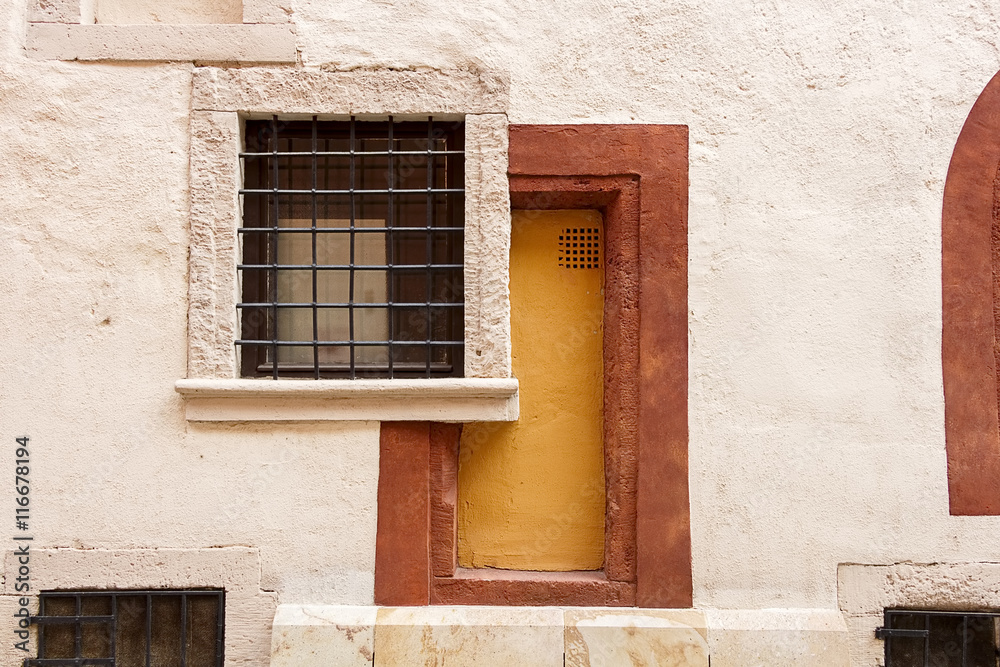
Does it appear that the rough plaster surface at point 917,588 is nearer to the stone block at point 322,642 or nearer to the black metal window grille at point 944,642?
the black metal window grille at point 944,642

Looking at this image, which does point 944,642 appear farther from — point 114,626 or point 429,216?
point 114,626

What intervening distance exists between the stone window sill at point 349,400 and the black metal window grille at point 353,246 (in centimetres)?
12

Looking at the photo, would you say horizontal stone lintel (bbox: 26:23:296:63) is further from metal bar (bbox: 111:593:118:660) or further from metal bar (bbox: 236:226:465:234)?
metal bar (bbox: 111:593:118:660)

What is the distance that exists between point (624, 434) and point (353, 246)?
1.31m

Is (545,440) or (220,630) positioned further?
(545,440)

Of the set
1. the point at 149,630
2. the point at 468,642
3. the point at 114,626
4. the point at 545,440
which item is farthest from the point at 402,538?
the point at 114,626

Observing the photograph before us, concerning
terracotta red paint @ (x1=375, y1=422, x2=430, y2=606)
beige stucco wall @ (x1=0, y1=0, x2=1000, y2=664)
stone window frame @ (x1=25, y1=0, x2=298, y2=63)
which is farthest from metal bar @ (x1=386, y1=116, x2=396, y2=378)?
stone window frame @ (x1=25, y1=0, x2=298, y2=63)

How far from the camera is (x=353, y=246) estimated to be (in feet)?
7.83

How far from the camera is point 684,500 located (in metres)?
2.30

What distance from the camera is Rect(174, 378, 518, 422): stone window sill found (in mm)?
2258

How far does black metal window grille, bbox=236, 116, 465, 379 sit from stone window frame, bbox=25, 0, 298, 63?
274 mm

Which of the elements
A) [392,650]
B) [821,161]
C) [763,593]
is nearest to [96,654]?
[392,650]

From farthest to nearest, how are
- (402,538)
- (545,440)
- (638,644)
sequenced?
(545,440) → (402,538) → (638,644)

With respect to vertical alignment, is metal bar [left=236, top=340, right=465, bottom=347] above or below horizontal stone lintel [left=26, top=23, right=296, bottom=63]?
below
